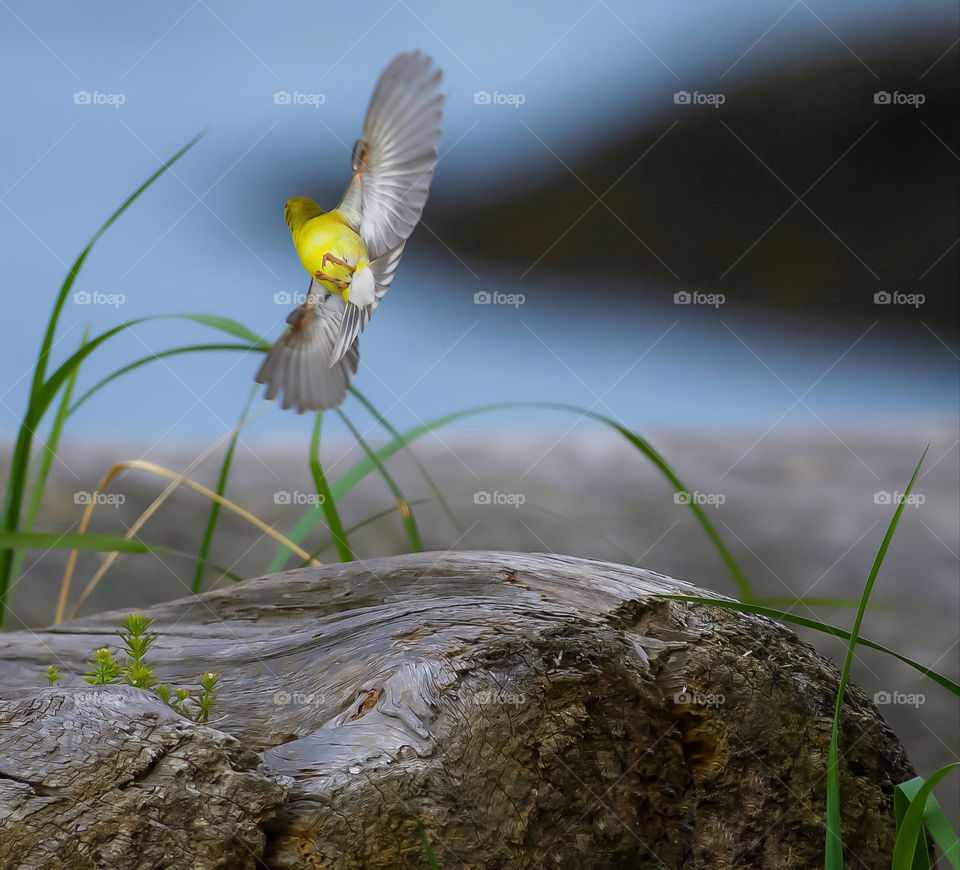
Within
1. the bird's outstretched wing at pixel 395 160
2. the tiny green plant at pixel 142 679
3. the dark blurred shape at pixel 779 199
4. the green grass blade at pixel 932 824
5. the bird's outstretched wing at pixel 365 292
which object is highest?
the dark blurred shape at pixel 779 199

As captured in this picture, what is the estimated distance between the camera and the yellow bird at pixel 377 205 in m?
0.91

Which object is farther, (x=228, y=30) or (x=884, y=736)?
(x=228, y=30)

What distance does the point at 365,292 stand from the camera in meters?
0.90

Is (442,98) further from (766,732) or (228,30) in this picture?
(228,30)

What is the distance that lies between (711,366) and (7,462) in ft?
4.91

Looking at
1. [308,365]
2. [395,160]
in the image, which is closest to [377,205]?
[395,160]

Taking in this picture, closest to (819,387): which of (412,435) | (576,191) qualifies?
(576,191)

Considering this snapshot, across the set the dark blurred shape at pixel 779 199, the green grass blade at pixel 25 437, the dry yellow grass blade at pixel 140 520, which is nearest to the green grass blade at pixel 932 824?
the dry yellow grass blade at pixel 140 520

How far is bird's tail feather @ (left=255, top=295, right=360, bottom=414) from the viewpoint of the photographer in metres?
1.01

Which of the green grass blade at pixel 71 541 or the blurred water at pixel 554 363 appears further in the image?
the blurred water at pixel 554 363

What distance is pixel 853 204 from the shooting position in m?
1.83

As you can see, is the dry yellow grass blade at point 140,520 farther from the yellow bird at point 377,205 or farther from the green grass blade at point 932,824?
the green grass blade at point 932,824

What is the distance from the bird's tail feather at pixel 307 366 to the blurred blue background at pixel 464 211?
2.00ft

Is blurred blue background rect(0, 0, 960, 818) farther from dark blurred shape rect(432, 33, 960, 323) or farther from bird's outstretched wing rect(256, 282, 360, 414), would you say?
bird's outstretched wing rect(256, 282, 360, 414)
